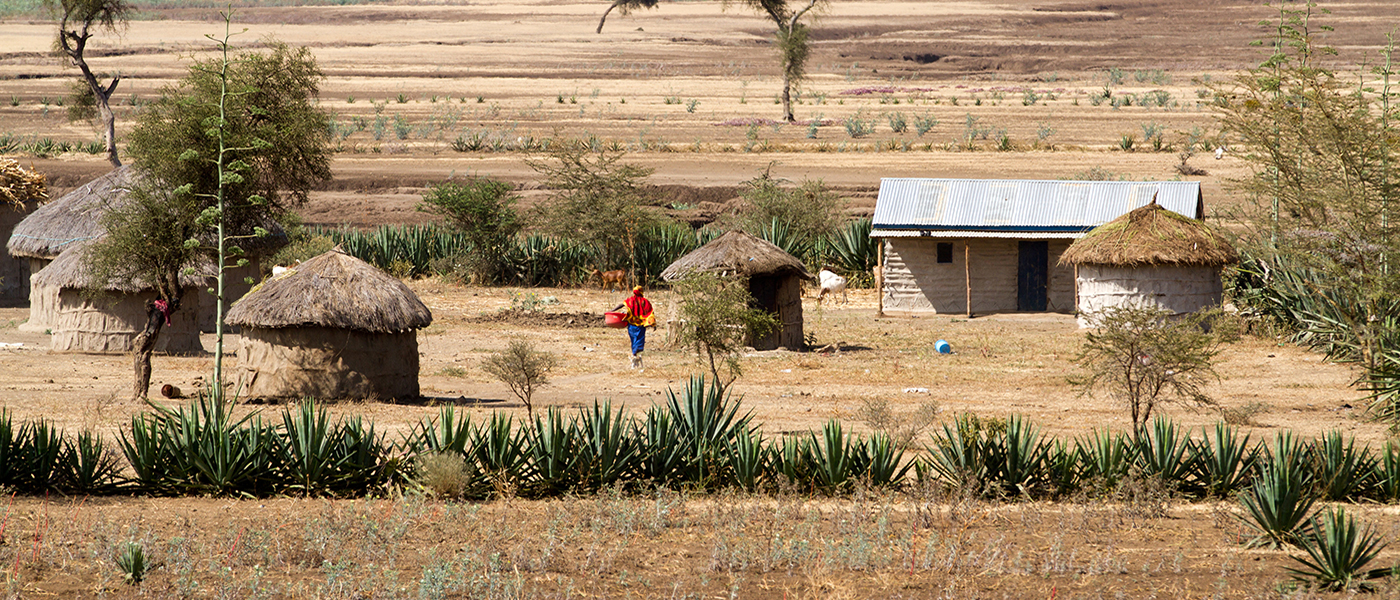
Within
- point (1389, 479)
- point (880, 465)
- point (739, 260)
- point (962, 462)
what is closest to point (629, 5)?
point (739, 260)

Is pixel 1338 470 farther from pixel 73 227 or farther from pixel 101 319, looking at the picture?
pixel 73 227

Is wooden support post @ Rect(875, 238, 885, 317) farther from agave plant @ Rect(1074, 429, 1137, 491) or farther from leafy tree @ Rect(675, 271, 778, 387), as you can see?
agave plant @ Rect(1074, 429, 1137, 491)

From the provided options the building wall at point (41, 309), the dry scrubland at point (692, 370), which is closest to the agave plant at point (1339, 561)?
the dry scrubland at point (692, 370)

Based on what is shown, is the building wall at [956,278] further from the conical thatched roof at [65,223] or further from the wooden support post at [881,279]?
the conical thatched roof at [65,223]

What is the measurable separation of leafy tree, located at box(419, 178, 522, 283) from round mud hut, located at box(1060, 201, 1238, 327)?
14.4 m

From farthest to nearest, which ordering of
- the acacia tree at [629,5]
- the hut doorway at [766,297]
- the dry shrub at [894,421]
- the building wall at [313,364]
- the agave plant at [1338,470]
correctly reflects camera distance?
the acacia tree at [629,5]
the hut doorway at [766,297]
the building wall at [313,364]
the dry shrub at [894,421]
the agave plant at [1338,470]

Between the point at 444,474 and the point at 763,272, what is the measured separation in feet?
40.9

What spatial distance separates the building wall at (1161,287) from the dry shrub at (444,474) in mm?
16403

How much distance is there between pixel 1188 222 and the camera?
25.1 metres

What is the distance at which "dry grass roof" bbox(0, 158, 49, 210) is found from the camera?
89.6 ft

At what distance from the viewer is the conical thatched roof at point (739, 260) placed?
22.6m

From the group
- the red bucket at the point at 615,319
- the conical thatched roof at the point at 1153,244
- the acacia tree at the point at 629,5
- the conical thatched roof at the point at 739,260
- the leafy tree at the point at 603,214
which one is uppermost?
the acacia tree at the point at 629,5

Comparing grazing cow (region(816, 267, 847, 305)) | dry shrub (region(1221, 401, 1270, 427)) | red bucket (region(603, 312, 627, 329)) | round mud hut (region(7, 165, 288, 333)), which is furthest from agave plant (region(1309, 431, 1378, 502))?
grazing cow (region(816, 267, 847, 305))

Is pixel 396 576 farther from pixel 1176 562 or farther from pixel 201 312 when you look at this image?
pixel 201 312
